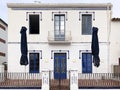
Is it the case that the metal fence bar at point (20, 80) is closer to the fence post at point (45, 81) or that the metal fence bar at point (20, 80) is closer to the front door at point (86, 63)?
the fence post at point (45, 81)

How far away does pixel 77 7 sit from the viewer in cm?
2898

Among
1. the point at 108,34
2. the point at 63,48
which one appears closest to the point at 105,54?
the point at 108,34

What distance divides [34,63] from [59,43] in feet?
9.73

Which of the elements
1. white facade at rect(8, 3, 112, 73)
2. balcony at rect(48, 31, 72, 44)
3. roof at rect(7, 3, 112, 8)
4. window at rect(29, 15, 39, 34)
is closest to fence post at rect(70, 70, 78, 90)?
balcony at rect(48, 31, 72, 44)

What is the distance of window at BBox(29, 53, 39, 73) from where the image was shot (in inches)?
1139

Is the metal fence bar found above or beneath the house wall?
beneath

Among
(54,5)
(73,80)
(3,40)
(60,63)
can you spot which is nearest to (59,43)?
(60,63)

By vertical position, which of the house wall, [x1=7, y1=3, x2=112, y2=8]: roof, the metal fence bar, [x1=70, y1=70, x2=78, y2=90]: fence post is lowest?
the metal fence bar

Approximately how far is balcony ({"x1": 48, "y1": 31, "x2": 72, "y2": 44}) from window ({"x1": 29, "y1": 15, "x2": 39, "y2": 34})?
4.70ft

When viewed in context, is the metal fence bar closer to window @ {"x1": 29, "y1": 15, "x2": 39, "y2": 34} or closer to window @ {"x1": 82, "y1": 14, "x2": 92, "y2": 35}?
window @ {"x1": 29, "y1": 15, "x2": 39, "y2": 34}

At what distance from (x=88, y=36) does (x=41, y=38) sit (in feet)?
14.3

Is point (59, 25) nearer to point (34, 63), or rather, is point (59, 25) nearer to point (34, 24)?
point (34, 24)

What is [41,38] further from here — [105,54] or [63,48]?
[105,54]

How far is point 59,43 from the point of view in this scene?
2884 centimetres
